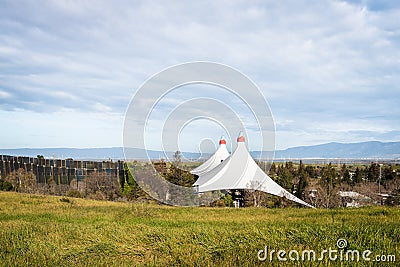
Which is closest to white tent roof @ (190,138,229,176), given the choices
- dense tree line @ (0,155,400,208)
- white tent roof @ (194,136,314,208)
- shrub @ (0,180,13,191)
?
dense tree line @ (0,155,400,208)

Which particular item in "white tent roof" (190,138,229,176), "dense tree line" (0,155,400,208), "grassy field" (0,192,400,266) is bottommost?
"dense tree line" (0,155,400,208)

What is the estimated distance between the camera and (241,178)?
680 inches

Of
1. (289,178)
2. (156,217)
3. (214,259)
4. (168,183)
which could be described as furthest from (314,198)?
(214,259)

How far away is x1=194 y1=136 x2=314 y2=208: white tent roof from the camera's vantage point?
1686 cm

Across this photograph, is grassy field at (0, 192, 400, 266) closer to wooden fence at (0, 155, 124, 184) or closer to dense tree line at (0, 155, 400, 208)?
dense tree line at (0, 155, 400, 208)

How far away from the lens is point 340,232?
515 centimetres

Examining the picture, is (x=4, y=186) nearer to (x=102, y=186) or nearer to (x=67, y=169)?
(x=67, y=169)

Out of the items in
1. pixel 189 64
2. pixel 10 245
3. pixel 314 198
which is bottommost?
pixel 314 198

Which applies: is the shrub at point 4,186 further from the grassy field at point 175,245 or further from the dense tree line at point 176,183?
the grassy field at point 175,245

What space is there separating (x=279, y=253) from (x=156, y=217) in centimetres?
452

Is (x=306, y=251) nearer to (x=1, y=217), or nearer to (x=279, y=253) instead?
(x=279, y=253)

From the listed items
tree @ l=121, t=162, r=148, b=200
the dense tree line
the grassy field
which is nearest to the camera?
the grassy field

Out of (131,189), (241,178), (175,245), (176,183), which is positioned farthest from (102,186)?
(175,245)

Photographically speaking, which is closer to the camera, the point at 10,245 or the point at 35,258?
the point at 35,258
